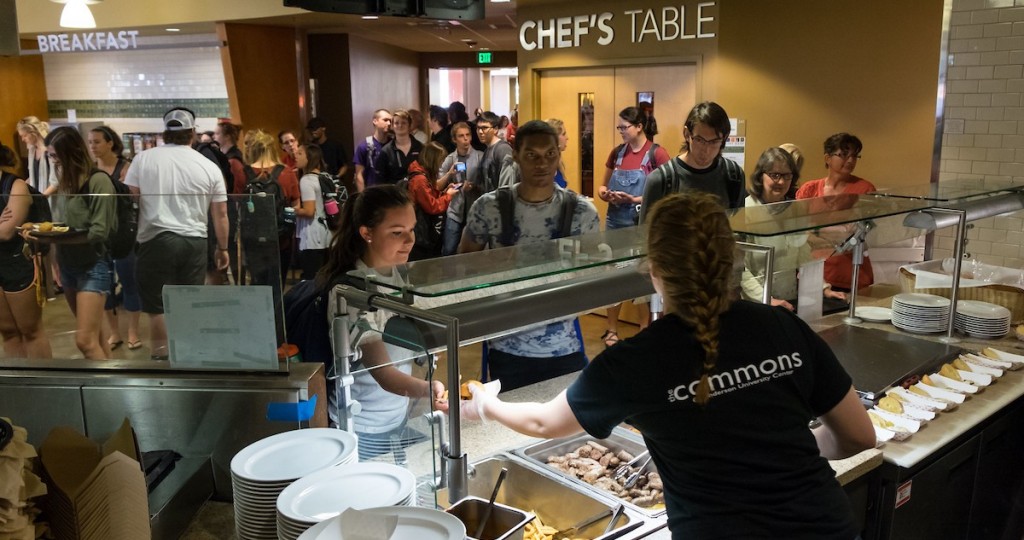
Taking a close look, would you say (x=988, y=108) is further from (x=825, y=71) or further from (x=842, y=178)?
(x=825, y=71)

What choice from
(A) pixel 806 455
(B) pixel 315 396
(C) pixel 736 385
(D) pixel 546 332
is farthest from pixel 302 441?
(D) pixel 546 332

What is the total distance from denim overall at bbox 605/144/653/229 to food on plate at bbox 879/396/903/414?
3416mm

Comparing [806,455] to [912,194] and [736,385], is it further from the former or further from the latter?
[912,194]

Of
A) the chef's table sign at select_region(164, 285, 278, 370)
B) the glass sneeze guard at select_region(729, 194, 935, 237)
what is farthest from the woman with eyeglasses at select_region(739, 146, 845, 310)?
the chef's table sign at select_region(164, 285, 278, 370)

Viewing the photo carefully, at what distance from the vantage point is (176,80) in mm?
10477

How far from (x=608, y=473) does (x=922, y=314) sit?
180cm

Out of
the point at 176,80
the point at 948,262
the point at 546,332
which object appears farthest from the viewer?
the point at 176,80

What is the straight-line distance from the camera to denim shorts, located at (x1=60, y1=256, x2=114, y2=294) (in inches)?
87.1

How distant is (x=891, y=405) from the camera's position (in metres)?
2.40

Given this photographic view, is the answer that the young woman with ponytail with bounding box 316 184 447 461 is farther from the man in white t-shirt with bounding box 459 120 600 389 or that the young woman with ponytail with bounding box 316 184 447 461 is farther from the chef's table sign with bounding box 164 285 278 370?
the man in white t-shirt with bounding box 459 120 600 389

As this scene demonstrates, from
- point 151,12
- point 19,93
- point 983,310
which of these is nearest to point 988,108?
point 983,310

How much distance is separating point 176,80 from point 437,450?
1028 centimetres

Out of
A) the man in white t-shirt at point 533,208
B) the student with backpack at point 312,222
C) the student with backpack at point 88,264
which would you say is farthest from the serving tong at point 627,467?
the student with backpack at point 312,222

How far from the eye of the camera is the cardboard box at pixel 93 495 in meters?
1.25
